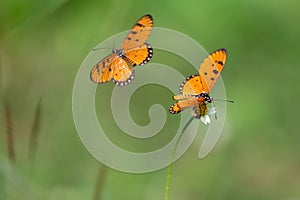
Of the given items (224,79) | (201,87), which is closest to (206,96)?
(201,87)

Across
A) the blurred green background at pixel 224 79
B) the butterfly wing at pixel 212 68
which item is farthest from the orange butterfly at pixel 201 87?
the blurred green background at pixel 224 79

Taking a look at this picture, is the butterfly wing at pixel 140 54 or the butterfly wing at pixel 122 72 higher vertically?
the butterfly wing at pixel 140 54

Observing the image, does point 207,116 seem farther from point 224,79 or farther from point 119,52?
point 224,79

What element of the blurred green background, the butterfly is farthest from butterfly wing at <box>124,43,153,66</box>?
the blurred green background

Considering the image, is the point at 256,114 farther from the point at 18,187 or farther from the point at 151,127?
the point at 151,127

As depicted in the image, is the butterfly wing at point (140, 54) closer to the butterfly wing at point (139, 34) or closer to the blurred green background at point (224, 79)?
the butterfly wing at point (139, 34)
